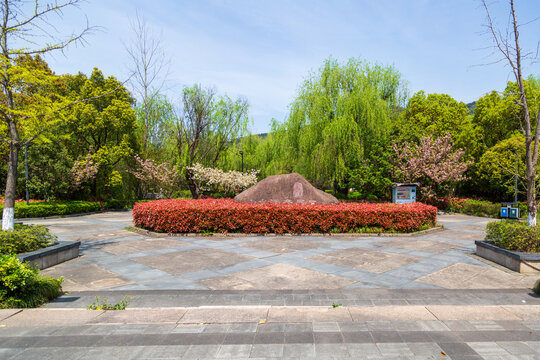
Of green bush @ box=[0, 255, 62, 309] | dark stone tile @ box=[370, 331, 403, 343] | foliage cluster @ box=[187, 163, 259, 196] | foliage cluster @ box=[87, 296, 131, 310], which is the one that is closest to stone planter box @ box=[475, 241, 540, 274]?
dark stone tile @ box=[370, 331, 403, 343]

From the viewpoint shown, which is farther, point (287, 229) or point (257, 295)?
point (287, 229)

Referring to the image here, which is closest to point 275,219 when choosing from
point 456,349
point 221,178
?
point 456,349

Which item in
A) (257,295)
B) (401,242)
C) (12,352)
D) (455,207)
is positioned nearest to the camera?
(12,352)

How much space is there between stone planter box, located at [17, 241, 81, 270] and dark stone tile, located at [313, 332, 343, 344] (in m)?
5.90

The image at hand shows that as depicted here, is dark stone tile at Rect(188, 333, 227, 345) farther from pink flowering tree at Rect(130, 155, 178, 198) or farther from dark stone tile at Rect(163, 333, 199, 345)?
pink flowering tree at Rect(130, 155, 178, 198)

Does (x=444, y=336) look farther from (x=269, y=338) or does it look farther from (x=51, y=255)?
Result: (x=51, y=255)

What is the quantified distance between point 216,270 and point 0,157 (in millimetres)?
22372

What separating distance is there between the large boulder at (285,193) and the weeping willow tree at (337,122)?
6.18 meters

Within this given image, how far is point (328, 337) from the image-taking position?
3.73 m

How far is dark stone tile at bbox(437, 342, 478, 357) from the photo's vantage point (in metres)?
3.35

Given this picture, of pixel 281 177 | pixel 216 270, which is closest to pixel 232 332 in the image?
pixel 216 270

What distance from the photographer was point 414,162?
21.5 meters

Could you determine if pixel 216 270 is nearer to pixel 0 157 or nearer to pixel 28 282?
pixel 28 282

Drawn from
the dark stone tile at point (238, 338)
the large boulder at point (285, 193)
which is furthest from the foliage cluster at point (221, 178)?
the dark stone tile at point (238, 338)
